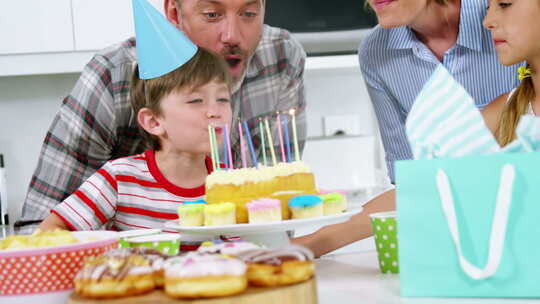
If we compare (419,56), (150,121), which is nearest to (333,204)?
(150,121)

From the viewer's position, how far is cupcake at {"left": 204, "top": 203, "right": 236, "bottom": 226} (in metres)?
0.90

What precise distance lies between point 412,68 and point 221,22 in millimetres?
553

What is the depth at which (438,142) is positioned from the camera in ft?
2.27

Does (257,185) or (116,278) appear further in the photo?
(257,185)

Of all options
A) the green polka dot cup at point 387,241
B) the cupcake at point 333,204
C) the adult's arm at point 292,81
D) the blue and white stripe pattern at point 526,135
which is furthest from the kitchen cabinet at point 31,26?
the blue and white stripe pattern at point 526,135

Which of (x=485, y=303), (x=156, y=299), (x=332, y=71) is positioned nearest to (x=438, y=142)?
(x=485, y=303)

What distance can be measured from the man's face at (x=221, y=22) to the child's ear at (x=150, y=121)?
206 millimetres

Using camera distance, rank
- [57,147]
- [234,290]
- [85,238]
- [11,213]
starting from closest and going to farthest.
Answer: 1. [234,290]
2. [85,238]
3. [57,147]
4. [11,213]

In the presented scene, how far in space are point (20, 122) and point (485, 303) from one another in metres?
2.43

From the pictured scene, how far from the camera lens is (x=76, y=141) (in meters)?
1.76

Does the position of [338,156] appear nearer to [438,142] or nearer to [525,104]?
[525,104]

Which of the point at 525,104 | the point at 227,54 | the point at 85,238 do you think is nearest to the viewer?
the point at 85,238

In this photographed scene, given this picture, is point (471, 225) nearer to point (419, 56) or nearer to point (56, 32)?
point (419, 56)

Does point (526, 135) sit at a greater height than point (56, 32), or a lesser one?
lesser
